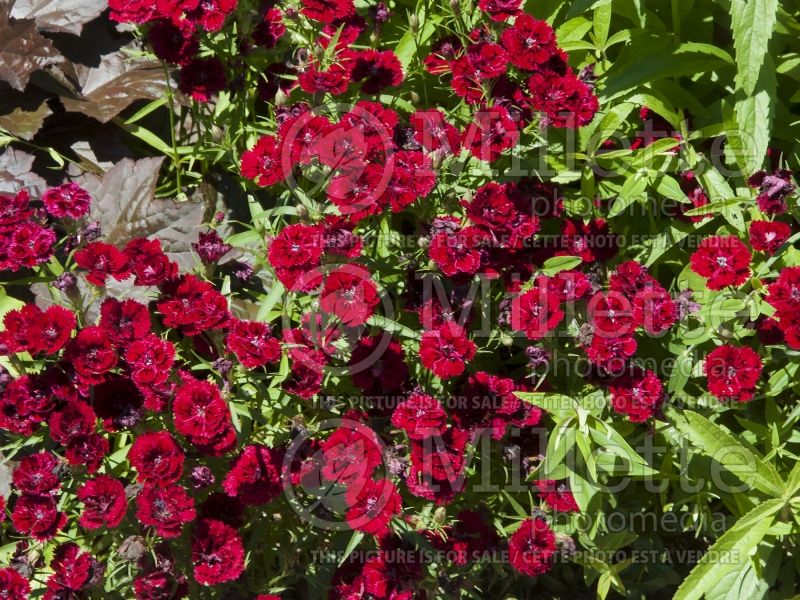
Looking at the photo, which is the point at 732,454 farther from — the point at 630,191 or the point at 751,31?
the point at 751,31

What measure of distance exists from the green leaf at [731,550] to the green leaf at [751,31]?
3.87 feet

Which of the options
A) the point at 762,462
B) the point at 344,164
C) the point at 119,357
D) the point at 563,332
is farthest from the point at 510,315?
the point at 119,357

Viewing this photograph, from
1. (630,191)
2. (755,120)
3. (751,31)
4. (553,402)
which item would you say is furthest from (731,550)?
(751,31)

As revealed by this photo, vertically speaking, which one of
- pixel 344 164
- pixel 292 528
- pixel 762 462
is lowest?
pixel 292 528

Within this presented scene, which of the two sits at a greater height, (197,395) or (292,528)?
(197,395)

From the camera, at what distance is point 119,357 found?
2.31 meters

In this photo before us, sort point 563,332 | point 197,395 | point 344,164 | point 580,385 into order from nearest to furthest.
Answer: point 197,395, point 344,164, point 563,332, point 580,385

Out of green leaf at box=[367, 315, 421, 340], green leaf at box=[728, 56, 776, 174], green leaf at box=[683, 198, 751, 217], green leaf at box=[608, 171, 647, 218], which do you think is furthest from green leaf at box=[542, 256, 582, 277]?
green leaf at box=[728, 56, 776, 174]

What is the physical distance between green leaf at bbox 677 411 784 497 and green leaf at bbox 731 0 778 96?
956 mm

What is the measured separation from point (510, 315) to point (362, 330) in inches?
16.5

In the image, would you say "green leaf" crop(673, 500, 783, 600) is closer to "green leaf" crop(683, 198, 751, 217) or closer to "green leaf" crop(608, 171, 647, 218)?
"green leaf" crop(683, 198, 751, 217)

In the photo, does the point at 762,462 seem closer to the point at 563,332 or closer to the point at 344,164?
the point at 563,332

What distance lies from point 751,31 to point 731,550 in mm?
1412

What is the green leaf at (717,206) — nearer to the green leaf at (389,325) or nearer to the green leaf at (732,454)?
the green leaf at (732,454)
